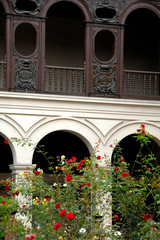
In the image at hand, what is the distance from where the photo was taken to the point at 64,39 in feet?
58.9

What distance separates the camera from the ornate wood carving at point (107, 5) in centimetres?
1570

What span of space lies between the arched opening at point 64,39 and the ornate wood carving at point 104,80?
2.25m

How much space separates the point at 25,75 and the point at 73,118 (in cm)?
147

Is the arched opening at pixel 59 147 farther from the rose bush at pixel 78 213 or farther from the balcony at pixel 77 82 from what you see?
the rose bush at pixel 78 213

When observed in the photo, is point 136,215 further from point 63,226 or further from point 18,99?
point 18,99

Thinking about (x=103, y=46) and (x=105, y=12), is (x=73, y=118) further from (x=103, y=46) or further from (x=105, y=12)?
(x=103, y=46)

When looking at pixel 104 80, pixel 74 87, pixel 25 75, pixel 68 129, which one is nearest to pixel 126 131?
pixel 104 80

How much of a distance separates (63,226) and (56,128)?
600 cm

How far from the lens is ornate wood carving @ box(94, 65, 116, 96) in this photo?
15.6 meters

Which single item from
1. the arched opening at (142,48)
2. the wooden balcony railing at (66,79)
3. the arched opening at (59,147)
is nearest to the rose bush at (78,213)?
the wooden balcony railing at (66,79)

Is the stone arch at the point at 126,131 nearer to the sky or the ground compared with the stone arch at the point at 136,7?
nearer to the ground

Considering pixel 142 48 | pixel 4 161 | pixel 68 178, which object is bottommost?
pixel 68 178

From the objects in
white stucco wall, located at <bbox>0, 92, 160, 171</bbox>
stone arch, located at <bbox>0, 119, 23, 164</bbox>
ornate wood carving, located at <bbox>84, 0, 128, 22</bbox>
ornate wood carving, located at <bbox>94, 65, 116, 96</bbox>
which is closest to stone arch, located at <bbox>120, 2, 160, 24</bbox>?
ornate wood carving, located at <bbox>84, 0, 128, 22</bbox>

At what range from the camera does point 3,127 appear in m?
14.8
